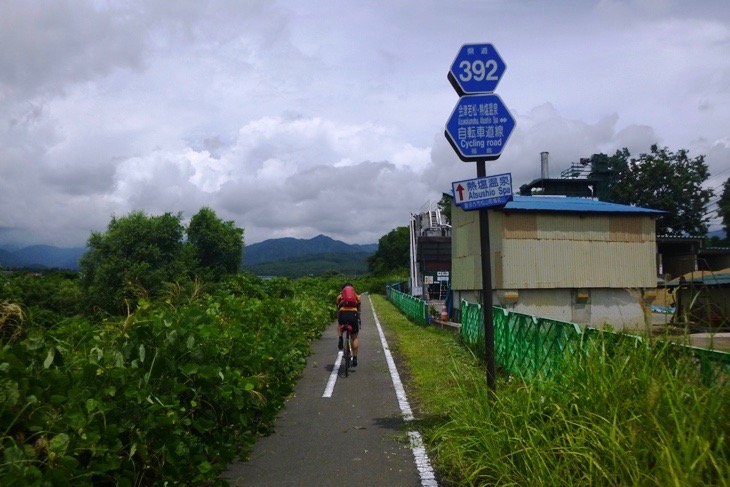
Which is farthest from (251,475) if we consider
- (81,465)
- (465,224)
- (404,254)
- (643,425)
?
(404,254)

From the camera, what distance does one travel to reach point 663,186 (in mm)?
50688

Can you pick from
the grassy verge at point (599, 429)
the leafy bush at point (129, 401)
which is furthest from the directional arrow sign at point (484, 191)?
the leafy bush at point (129, 401)

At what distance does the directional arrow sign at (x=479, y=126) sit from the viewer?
6.27 meters

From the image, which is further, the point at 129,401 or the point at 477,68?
the point at 477,68

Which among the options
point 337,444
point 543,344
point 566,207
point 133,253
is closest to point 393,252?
point 133,253

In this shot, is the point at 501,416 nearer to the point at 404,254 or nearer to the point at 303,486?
the point at 303,486

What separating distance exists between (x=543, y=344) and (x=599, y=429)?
4.00 meters

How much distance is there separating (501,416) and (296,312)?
1161cm

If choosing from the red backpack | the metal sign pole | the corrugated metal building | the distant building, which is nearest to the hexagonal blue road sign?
the metal sign pole

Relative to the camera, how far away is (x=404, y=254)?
9812 centimetres

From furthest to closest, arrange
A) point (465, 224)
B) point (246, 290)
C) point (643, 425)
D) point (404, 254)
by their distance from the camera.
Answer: point (404, 254) < point (465, 224) < point (246, 290) < point (643, 425)

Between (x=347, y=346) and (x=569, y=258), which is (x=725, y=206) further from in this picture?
(x=347, y=346)

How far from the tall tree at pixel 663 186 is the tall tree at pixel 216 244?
32.2m

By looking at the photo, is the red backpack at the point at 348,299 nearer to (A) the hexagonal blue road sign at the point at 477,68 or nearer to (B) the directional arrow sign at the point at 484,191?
(B) the directional arrow sign at the point at 484,191
